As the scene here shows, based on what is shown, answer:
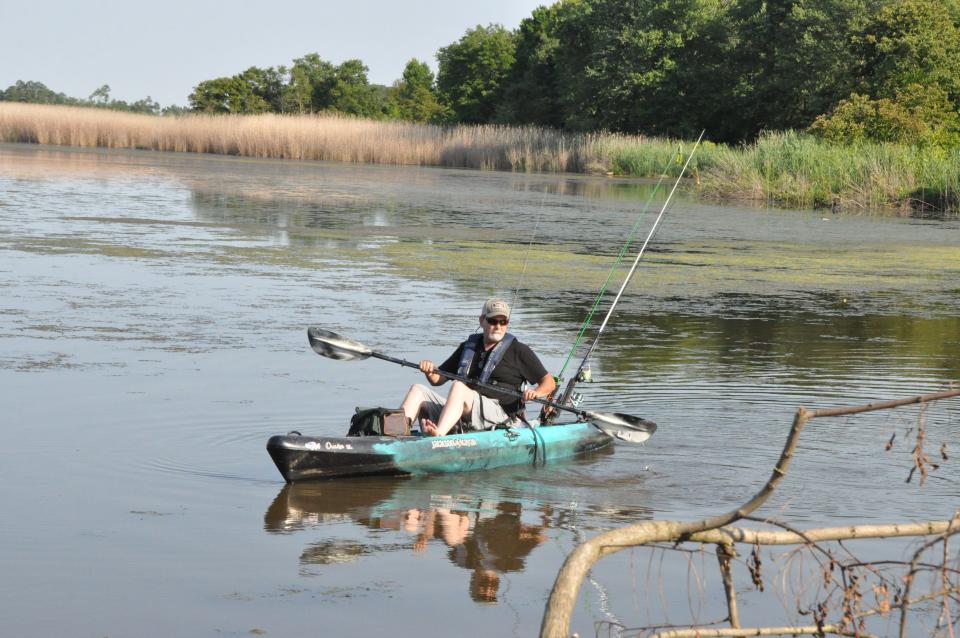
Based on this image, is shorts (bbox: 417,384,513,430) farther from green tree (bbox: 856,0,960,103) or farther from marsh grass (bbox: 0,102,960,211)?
green tree (bbox: 856,0,960,103)

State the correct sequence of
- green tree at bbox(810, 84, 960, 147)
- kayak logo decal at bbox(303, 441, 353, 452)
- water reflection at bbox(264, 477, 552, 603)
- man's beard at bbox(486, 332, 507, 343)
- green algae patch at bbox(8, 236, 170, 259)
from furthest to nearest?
green tree at bbox(810, 84, 960, 147) < green algae patch at bbox(8, 236, 170, 259) < man's beard at bbox(486, 332, 507, 343) < kayak logo decal at bbox(303, 441, 353, 452) < water reflection at bbox(264, 477, 552, 603)

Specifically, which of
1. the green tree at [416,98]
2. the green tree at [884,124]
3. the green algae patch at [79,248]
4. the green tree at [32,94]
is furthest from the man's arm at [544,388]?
the green tree at [32,94]

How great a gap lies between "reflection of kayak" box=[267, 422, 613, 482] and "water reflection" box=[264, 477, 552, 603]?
9 centimetres

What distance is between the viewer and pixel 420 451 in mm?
7609

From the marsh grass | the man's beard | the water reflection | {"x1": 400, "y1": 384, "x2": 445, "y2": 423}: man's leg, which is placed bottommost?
the water reflection

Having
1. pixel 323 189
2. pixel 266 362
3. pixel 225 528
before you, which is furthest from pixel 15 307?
pixel 323 189

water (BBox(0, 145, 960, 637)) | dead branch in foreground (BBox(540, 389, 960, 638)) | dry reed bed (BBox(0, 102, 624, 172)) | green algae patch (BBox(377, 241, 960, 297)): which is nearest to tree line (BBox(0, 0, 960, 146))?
dry reed bed (BBox(0, 102, 624, 172))

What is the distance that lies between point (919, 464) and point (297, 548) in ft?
12.2

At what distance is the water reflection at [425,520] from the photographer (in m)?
5.96

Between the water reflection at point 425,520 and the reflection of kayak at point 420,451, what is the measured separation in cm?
9

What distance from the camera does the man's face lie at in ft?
26.6

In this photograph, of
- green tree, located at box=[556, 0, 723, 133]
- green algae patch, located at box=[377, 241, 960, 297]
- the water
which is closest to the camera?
the water

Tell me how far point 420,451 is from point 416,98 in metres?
84.0

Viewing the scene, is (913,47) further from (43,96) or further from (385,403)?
(43,96)
